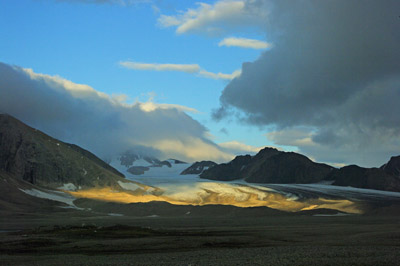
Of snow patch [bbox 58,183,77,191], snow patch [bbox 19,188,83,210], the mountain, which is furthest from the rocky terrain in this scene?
snow patch [bbox 58,183,77,191]

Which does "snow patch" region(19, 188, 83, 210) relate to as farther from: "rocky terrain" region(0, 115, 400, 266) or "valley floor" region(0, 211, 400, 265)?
"valley floor" region(0, 211, 400, 265)

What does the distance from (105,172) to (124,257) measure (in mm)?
154988

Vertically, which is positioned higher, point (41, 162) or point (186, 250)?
point (41, 162)

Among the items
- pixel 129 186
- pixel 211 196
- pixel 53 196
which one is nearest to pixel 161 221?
pixel 53 196

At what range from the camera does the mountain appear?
16888 cm

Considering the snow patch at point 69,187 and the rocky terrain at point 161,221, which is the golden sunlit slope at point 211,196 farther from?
the snow patch at point 69,187

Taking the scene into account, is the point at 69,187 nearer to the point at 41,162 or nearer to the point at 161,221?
the point at 41,162

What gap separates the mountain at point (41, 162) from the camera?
169 metres

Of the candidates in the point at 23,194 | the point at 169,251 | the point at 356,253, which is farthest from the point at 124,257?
the point at 23,194

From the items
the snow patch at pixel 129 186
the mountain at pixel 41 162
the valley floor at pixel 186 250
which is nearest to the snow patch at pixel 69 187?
the mountain at pixel 41 162

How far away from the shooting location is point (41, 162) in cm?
17275

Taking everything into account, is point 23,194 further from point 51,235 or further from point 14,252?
point 14,252

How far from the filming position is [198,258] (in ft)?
105

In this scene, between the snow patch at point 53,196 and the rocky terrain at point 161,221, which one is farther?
the snow patch at point 53,196
